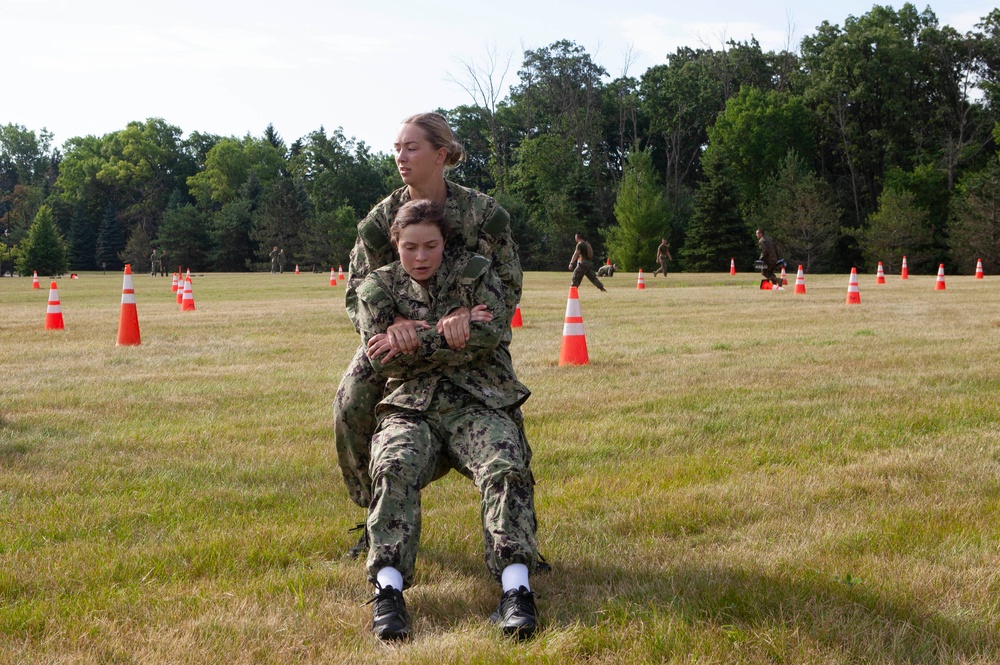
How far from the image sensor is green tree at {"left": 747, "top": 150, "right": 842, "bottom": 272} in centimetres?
6131

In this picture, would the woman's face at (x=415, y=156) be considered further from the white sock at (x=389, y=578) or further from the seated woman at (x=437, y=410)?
the white sock at (x=389, y=578)

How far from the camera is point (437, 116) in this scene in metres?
4.05

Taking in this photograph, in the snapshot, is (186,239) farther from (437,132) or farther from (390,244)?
(437,132)

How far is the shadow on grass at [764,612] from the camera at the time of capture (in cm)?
302

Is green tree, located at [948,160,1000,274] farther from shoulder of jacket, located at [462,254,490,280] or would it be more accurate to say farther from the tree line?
shoulder of jacket, located at [462,254,490,280]

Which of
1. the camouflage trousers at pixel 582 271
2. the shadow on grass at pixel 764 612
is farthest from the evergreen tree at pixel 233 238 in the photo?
the shadow on grass at pixel 764 612

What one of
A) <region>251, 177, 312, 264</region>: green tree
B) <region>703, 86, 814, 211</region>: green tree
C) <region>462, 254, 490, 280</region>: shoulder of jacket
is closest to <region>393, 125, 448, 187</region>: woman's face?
<region>462, 254, 490, 280</region>: shoulder of jacket

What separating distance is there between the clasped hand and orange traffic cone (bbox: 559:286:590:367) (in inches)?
262

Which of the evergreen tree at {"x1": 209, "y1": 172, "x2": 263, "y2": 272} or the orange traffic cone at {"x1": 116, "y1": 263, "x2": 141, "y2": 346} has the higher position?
the evergreen tree at {"x1": 209, "y1": 172, "x2": 263, "y2": 272}

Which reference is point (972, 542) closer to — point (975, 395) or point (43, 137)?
point (975, 395)

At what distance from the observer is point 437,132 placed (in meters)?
3.96

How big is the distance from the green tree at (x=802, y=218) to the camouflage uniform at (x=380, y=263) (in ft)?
198

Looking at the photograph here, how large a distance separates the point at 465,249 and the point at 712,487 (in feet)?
6.52

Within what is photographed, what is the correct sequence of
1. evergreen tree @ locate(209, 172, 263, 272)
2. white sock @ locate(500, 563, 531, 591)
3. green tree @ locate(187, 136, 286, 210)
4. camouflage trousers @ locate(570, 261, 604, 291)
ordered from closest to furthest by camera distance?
1. white sock @ locate(500, 563, 531, 591)
2. camouflage trousers @ locate(570, 261, 604, 291)
3. evergreen tree @ locate(209, 172, 263, 272)
4. green tree @ locate(187, 136, 286, 210)
